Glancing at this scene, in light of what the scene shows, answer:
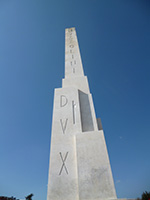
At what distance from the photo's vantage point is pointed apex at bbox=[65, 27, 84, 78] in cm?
1144

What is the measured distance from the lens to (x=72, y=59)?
42.5ft

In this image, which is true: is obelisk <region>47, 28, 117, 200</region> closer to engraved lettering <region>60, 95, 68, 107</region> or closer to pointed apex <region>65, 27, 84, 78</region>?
engraved lettering <region>60, 95, 68, 107</region>

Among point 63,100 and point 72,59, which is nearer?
point 63,100

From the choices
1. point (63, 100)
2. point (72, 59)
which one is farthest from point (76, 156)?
point (72, 59)

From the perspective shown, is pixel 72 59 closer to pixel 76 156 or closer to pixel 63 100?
pixel 63 100

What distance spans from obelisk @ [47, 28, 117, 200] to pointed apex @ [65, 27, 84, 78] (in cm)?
331

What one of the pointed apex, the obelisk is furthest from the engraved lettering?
the pointed apex

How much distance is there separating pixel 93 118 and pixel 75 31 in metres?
16.1

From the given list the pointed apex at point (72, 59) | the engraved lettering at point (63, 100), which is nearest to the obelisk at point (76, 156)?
the engraved lettering at point (63, 100)

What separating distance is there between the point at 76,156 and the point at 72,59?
34.1 feet

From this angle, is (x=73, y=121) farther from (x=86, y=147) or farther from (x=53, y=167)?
(x=53, y=167)

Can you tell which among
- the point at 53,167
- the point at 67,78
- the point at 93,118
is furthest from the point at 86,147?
the point at 67,78

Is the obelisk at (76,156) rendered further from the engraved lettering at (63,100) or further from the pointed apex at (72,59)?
the pointed apex at (72,59)

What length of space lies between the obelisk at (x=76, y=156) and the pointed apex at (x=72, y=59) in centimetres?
331
